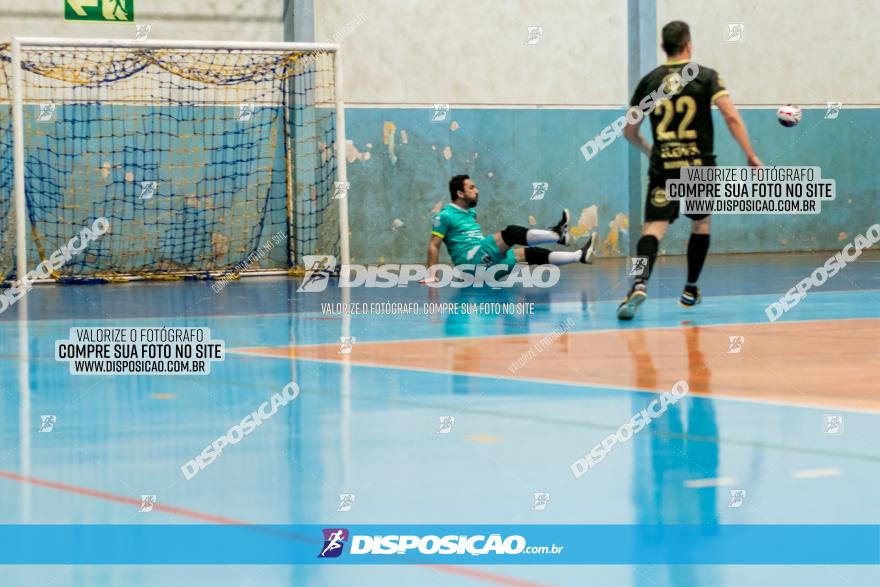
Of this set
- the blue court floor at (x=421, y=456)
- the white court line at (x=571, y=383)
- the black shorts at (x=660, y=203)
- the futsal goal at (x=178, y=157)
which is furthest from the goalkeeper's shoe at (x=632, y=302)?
the futsal goal at (x=178, y=157)

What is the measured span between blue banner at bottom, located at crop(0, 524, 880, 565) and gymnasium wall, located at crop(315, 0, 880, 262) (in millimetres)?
15305

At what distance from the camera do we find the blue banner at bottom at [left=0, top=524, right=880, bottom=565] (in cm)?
329

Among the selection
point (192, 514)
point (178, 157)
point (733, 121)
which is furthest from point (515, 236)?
point (192, 514)

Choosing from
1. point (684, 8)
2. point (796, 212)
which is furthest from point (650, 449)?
point (796, 212)

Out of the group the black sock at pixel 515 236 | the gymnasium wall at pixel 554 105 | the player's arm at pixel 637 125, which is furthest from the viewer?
the gymnasium wall at pixel 554 105

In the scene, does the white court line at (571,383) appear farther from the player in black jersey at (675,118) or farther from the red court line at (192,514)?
the player in black jersey at (675,118)

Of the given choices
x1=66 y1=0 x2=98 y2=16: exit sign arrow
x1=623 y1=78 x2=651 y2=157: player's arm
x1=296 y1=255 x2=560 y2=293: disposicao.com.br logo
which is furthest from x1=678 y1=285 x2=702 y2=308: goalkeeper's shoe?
x1=66 y1=0 x2=98 y2=16: exit sign arrow

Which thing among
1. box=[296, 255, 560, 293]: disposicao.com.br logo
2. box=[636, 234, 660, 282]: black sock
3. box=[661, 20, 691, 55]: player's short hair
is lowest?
box=[296, 255, 560, 293]: disposicao.com.br logo

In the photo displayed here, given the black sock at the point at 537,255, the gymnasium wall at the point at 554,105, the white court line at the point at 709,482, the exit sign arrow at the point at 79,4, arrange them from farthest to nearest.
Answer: the gymnasium wall at the point at 554,105, the exit sign arrow at the point at 79,4, the black sock at the point at 537,255, the white court line at the point at 709,482

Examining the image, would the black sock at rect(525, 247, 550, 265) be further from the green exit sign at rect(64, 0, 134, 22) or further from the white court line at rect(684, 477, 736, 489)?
the white court line at rect(684, 477, 736, 489)

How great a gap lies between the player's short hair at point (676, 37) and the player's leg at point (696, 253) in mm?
1184

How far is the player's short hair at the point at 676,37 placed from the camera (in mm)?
9711

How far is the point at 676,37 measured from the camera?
9.71 meters

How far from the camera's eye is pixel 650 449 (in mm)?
4641
